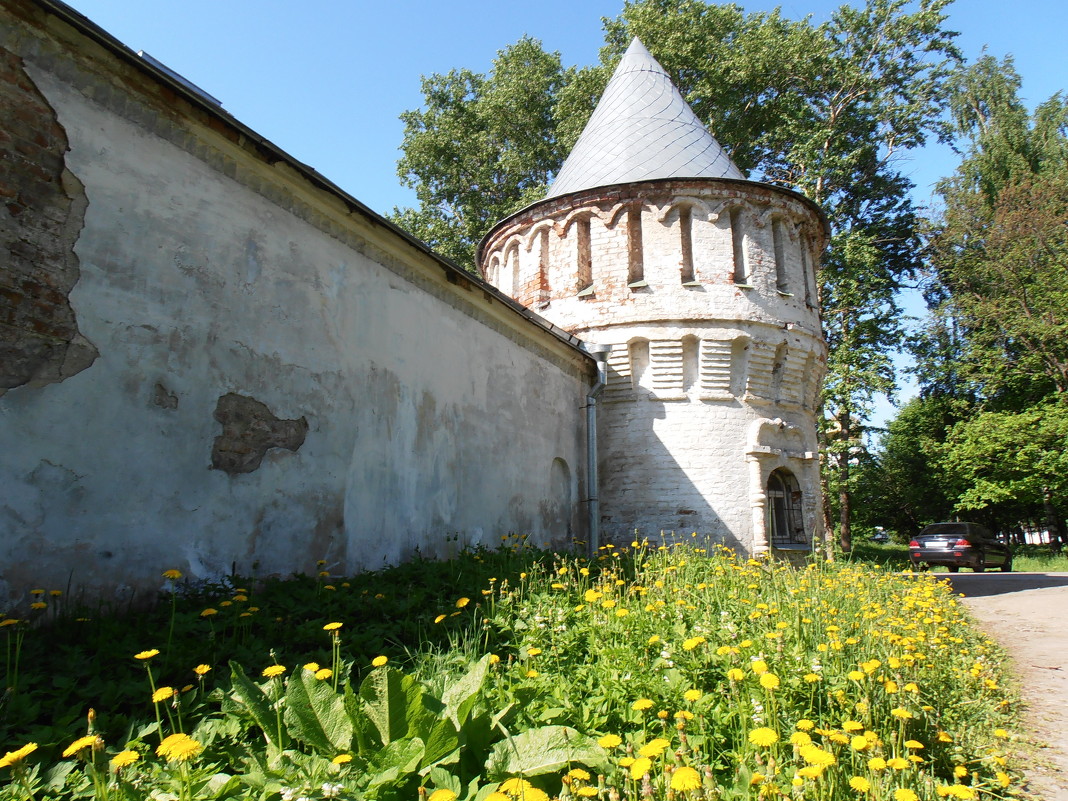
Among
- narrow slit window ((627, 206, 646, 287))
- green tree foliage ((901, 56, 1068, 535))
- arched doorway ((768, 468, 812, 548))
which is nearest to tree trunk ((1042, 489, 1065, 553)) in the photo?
green tree foliage ((901, 56, 1068, 535))

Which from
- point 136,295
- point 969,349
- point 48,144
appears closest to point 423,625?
point 136,295

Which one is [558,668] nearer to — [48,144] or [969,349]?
[48,144]

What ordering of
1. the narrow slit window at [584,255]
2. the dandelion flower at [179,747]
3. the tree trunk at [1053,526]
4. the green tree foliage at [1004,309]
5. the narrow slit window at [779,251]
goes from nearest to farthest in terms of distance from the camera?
the dandelion flower at [179,747], the narrow slit window at [779,251], the narrow slit window at [584,255], the green tree foliage at [1004,309], the tree trunk at [1053,526]

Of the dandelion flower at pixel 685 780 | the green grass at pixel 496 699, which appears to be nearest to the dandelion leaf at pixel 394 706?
the green grass at pixel 496 699

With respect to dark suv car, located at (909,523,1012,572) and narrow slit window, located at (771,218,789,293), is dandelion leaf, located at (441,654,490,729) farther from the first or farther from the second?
dark suv car, located at (909,523,1012,572)

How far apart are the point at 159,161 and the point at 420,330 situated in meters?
3.18

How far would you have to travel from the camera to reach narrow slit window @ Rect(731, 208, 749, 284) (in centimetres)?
1284

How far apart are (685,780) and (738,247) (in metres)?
12.3

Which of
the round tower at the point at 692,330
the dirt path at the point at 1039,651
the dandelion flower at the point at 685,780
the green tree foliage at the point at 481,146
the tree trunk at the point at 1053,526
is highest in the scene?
the green tree foliage at the point at 481,146

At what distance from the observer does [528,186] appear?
23.6 meters

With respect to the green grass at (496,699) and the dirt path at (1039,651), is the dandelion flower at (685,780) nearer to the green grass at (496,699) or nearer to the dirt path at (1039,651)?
the green grass at (496,699)

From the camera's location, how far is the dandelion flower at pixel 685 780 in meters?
1.89

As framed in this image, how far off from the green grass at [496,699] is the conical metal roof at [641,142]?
392 inches

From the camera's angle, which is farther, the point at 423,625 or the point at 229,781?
the point at 423,625
